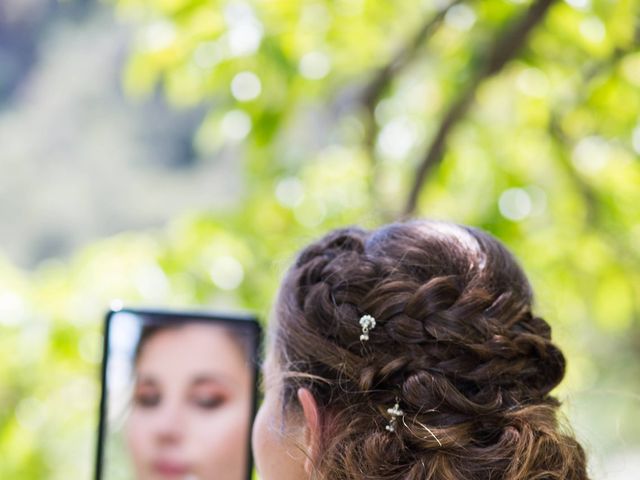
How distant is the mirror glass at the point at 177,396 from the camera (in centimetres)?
100

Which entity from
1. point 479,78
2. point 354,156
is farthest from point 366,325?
point 354,156

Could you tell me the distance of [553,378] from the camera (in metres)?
0.90

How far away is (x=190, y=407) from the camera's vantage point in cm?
104

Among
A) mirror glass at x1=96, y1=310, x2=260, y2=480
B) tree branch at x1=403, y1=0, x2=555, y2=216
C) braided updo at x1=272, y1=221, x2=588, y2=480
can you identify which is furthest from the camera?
tree branch at x1=403, y1=0, x2=555, y2=216

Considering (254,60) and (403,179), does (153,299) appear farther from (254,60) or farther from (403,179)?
(403,179)

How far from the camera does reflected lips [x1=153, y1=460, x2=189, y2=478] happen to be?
3.39ft

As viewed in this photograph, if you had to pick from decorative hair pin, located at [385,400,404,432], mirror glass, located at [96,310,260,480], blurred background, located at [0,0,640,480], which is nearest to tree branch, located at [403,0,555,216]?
blurred background, located at [0,0,640,480]

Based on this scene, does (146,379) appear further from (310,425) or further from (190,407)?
(310,425)

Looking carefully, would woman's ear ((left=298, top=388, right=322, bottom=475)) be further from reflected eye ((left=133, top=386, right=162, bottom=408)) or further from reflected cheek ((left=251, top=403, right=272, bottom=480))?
reflected eye ((left=133, top=386, right=162, bottom=408))

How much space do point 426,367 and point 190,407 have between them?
0.31m

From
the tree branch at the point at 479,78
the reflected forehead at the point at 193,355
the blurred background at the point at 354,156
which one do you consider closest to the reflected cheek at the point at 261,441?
the reflected forehead at the point at 193,355

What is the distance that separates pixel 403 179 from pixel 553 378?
140cm

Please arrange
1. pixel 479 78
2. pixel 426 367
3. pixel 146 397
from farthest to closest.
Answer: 1. pixel 479 78
2. pixel 146 397
3. pixel 426 367

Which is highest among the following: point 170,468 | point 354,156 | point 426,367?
point 354,156
